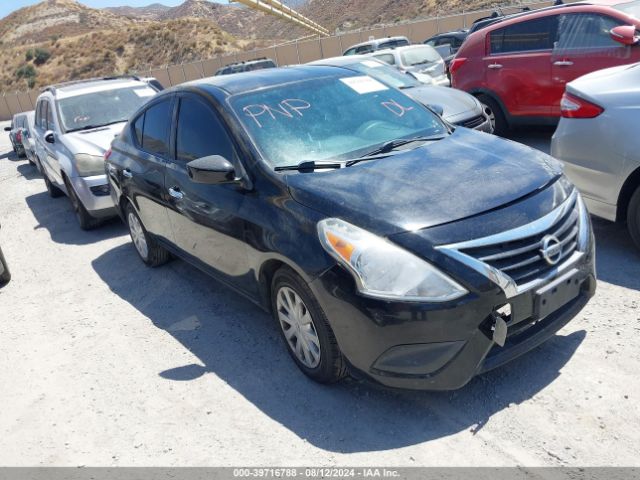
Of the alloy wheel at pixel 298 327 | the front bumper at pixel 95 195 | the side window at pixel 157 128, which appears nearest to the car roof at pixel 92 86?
the front bumper at pixel 95 195

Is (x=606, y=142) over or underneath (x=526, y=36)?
underneath

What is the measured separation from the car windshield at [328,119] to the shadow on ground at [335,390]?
135 cm

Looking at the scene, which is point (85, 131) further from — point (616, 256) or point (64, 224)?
point (616, 256)

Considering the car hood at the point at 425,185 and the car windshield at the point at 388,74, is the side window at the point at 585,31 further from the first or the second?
the car hood at the point at 425,185

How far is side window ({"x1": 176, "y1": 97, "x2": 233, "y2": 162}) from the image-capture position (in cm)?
401

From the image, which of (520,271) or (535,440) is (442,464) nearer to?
(535,440)

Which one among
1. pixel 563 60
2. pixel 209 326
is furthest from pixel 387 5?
pixel 209 326

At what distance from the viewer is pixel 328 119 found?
4.00m

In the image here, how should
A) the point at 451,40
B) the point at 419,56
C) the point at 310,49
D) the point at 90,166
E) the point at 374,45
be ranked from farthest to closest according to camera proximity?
the point at 310,49 → the point at 451,40 → the point at 374,45 → the point at 419,56 → the point at 90,166

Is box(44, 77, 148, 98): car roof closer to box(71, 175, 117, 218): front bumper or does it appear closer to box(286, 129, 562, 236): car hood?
box(71, 175, 117, 218): front bumper

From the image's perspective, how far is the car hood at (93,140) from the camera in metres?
7.55

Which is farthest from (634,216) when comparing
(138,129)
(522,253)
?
(138,129)

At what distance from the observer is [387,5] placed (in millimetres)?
65688

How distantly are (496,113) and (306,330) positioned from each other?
19.8ft
